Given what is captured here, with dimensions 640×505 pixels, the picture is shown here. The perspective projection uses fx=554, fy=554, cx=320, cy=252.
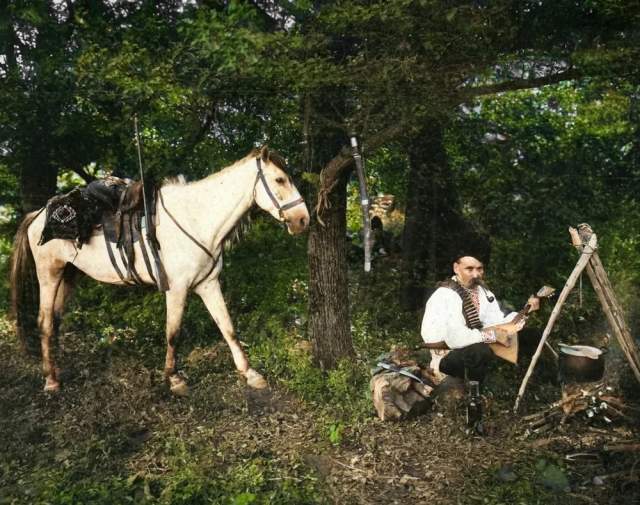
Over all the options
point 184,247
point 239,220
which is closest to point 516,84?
point 239,220

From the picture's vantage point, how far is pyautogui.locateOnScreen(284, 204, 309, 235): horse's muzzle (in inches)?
198

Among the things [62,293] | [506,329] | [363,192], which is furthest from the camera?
[62,293]

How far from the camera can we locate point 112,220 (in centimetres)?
580

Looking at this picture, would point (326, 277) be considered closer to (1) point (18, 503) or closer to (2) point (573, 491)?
(2) point (573, 491)

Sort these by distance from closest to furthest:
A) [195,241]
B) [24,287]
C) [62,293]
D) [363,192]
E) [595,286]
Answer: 1. [595,286]
2. [363,192]
3. [195,241]
4. [24,287]
5. [62,293]

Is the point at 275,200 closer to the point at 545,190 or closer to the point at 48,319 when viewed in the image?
the point at 48,319

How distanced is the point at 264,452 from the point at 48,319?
3025 mm

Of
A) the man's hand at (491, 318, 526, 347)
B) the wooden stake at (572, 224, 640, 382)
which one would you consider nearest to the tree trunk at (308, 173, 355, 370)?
the man's hand at (491, 318, 526, 347)

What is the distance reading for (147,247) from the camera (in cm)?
565

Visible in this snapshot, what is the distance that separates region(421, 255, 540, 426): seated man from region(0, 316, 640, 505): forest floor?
0.56 meters

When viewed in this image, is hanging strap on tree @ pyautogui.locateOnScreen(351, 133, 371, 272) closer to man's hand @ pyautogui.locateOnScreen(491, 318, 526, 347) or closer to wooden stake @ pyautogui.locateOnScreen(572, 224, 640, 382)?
man's hand @ pyautogui.locateOnScreen(491, 318, 526, 347)

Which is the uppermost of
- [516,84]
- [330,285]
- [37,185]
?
[37,185]

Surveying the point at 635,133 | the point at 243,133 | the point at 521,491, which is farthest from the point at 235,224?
the point at 635,133

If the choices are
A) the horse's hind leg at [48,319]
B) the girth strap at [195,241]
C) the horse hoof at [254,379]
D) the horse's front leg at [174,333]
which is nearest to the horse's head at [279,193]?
the girth strap at [195,241]
